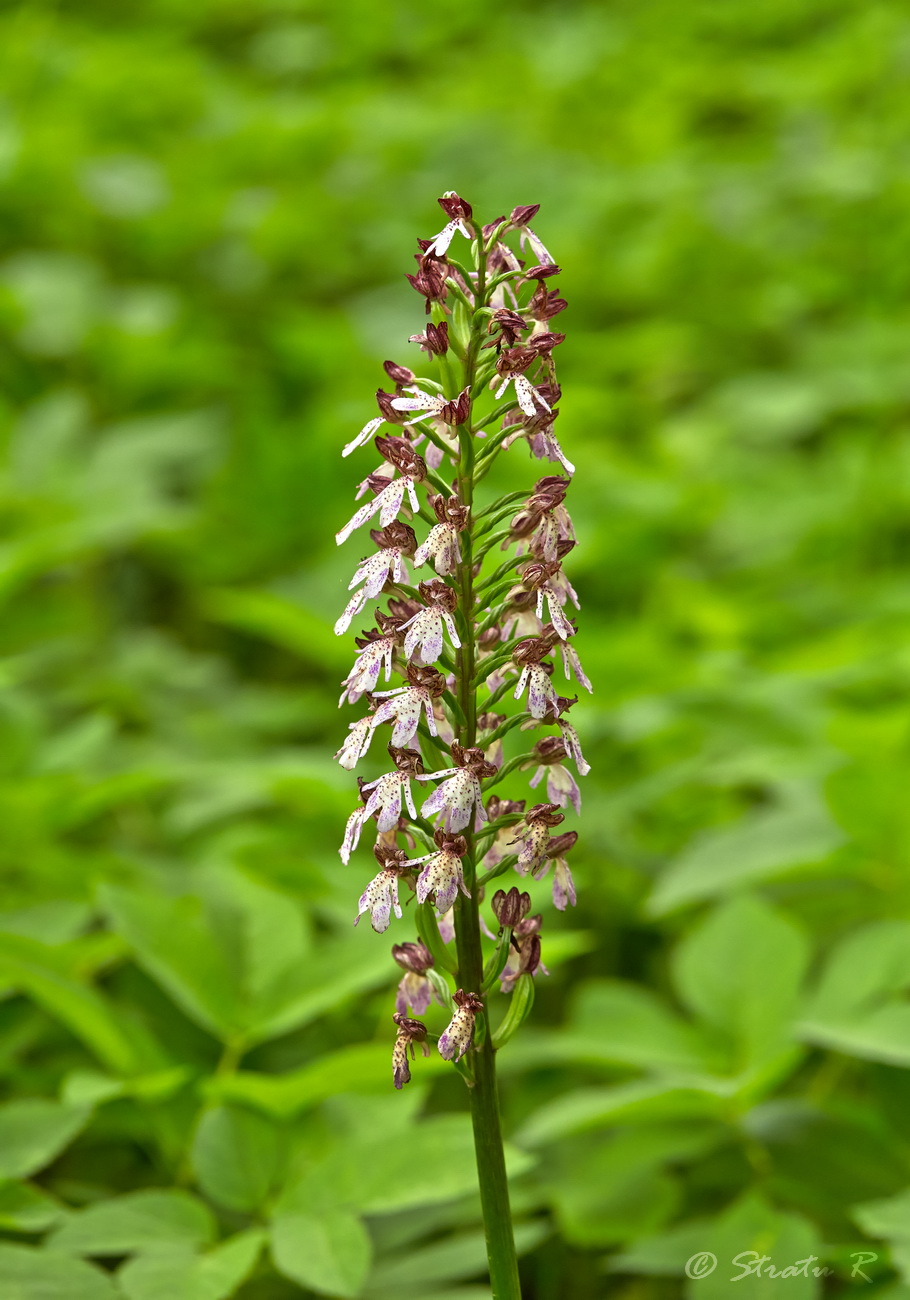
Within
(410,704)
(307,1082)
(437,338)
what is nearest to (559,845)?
(410,704)

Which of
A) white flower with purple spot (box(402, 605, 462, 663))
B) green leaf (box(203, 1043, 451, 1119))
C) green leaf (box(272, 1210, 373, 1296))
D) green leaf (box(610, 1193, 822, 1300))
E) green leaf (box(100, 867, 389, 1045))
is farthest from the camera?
green leaf (box(100, 867, 389, 1045))

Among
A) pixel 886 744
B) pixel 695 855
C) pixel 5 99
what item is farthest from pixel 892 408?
pixel 5 99

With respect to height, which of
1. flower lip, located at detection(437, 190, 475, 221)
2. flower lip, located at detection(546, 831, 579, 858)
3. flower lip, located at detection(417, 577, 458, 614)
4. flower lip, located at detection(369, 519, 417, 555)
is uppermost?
flower lip, located at detection(437, 190, 475, 221)

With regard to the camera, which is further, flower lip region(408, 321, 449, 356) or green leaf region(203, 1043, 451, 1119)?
green leaf region(203, 1043, 451, 1119)

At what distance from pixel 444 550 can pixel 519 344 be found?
0.30 metres

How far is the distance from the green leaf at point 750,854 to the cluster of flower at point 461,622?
117cm

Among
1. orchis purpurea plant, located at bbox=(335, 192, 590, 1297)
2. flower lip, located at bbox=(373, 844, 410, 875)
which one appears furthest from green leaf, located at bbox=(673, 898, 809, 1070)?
flower lip, located at bbox=(373, 844, 410, 875)

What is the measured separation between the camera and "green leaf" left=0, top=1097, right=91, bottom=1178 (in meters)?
1.96

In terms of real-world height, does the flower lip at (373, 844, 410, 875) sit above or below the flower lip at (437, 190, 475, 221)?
below

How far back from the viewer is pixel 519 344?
5.01 feet

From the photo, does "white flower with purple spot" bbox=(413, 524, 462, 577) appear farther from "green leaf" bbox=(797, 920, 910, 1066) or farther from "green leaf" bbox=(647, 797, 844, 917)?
"green leaf" bbox=(647, 797, 844, 917)

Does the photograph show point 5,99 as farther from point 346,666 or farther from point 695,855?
point 695,855

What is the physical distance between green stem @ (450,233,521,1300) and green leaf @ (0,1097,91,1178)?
2.77 ft

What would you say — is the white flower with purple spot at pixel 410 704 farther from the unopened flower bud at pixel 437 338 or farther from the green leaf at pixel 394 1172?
the green leaf at pixel 394 1172
